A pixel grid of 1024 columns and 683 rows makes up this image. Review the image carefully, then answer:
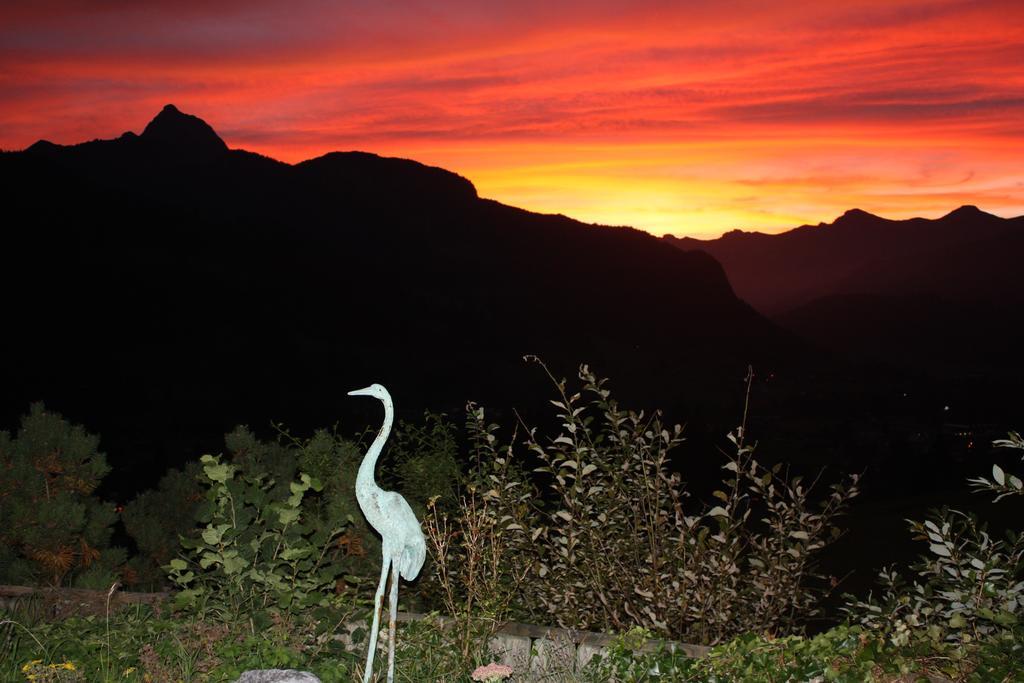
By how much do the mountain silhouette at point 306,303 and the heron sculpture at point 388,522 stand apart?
2373cm

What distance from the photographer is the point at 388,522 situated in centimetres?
436

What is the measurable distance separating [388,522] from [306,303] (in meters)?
59.4

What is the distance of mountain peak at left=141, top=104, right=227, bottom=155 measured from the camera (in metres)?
101

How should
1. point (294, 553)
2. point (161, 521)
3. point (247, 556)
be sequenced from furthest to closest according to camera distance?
point (161, 521)
point (247, 556)
point (294, 553)

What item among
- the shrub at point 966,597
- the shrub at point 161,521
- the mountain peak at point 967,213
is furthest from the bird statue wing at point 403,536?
the mountain peak at point 967,213

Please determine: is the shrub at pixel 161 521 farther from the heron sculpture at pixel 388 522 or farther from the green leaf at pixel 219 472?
the heron sculpture at pixel 388 522

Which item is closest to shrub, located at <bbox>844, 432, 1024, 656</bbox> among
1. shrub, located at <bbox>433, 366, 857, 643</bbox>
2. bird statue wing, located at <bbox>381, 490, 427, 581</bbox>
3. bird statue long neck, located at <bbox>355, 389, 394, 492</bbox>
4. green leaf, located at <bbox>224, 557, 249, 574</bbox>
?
shrub, located at <bbox>433, 366, 857, 643</bbox>

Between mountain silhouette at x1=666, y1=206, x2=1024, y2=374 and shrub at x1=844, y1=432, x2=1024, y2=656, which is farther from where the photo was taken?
mountain silhouette at x1=666, y1=206, x2=1024, y2=374

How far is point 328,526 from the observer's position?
636 centimetres

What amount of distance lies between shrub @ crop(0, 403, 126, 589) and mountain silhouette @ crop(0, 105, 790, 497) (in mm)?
19444

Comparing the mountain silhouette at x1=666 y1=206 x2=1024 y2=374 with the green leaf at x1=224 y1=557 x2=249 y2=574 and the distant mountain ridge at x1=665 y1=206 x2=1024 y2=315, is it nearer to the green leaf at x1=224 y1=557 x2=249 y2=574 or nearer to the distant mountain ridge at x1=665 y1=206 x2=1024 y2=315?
the distant mountain ridge at x1=665 y1=206 x2=1024 y2=315

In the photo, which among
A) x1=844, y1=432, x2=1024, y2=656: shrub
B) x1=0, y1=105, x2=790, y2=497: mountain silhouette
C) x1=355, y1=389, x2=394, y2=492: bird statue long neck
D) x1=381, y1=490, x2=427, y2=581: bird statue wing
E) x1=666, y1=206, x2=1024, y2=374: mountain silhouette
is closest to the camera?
x1=355, y1=389, x2=394, y2=492: bird statue long neck

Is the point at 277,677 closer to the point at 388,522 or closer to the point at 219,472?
the point at 388,522

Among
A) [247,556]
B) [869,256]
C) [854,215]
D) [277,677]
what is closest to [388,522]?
[277,677]
